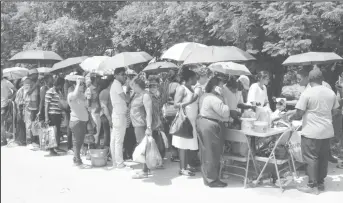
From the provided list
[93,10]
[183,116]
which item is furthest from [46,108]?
[93,10]

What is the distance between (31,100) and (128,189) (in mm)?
3964

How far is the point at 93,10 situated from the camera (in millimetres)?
14977

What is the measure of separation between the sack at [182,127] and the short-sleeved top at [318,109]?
1.73 metres

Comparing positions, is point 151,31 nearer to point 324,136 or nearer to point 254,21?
point 254,21

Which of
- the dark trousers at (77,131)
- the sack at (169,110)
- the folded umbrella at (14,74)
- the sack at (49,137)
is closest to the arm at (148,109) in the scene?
the sack at (169,110)

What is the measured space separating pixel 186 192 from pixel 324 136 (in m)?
2.10

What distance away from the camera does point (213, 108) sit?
536cm

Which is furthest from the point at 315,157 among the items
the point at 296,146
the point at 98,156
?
the point at 98,156

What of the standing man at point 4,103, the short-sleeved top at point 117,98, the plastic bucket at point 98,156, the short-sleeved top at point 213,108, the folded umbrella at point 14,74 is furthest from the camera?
the folded umbrella at point 14,74

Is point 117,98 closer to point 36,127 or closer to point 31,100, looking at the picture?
point 36,127

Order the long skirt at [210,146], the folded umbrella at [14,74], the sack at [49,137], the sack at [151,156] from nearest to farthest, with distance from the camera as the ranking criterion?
the long skirt at [210,146], the sack at [151,156], the sack at [49,137], the folded umbrella at [14,74]

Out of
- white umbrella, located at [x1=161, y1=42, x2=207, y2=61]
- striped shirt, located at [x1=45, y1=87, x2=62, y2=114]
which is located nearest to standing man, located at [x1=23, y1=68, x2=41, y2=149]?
striped shirt, located at [x1=45, y1=87, x2=62, y2=114]

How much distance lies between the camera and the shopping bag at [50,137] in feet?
24.9

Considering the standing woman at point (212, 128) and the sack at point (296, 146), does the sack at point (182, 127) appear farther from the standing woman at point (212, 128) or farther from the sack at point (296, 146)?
the sack at point (296, 146)
